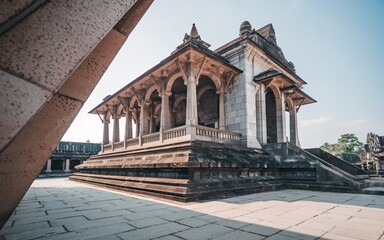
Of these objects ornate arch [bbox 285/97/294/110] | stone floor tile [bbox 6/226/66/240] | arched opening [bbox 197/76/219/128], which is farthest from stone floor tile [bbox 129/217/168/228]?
ornate arch [bbox 285/97/294/110]

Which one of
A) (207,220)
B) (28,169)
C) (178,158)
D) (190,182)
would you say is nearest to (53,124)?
(28,169)

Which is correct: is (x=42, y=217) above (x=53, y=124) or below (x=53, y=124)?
below

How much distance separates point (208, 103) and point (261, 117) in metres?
3.80

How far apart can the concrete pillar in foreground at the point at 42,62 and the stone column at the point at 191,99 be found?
6533 millimetres

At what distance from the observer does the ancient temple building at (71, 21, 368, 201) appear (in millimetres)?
6766

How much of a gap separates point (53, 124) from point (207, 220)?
287 cm

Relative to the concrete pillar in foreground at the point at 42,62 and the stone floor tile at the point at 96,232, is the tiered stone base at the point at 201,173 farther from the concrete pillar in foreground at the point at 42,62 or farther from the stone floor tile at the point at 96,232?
the concrete pillar in foreground at the point at 42,62

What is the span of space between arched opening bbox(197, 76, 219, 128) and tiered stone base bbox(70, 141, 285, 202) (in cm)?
417

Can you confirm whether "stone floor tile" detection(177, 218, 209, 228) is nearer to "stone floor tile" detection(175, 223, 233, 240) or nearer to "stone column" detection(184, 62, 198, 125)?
"stone floor tile" detection(175, 223, 233, 240)

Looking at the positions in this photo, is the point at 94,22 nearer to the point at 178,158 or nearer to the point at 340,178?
the point at 178,158

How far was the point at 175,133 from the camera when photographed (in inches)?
353

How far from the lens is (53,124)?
1985 millimetres

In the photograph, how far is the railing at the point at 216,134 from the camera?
854cm

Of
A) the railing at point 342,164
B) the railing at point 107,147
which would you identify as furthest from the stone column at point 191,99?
the railing at point 107,147
